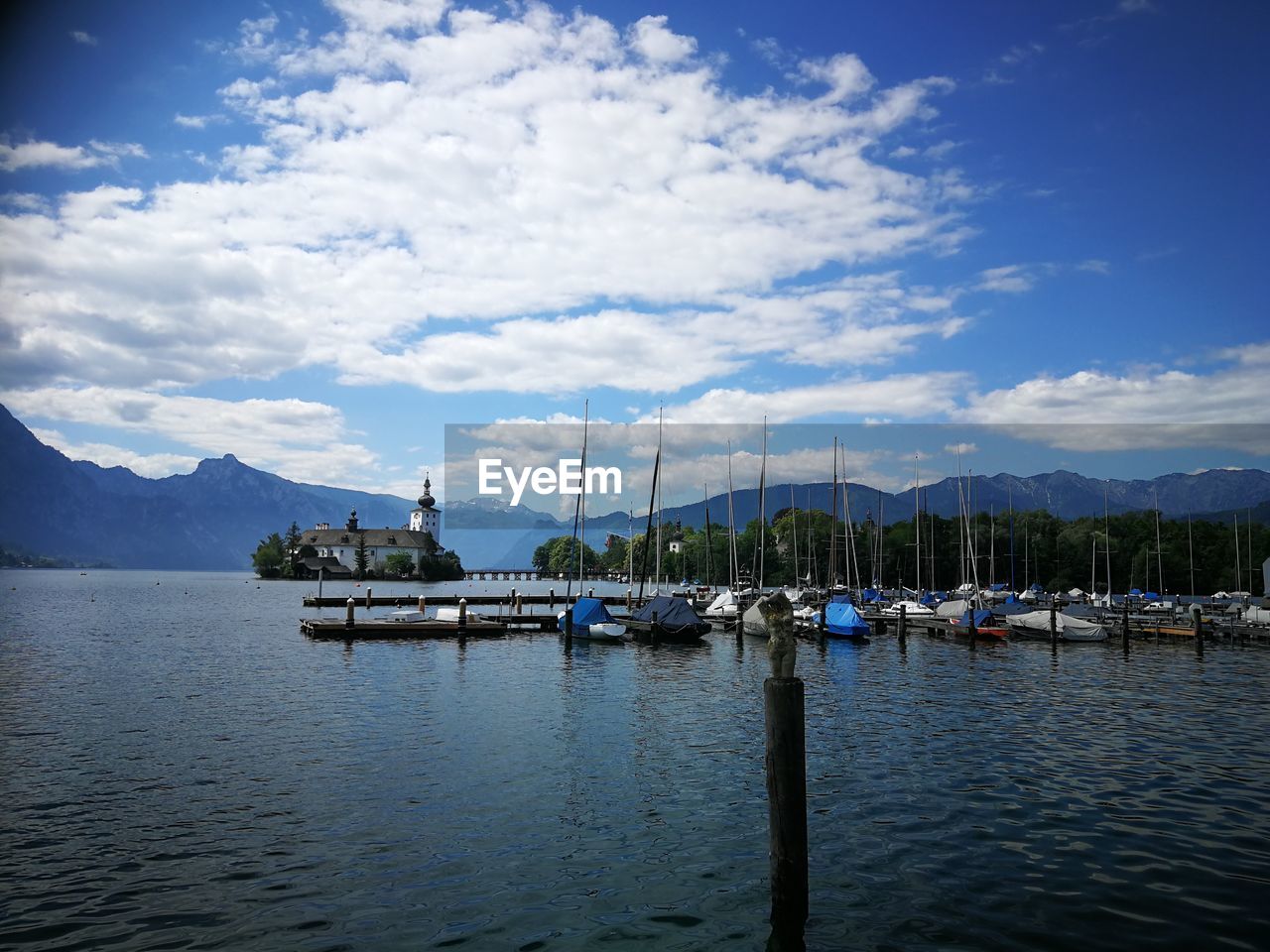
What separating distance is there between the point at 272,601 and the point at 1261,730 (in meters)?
117

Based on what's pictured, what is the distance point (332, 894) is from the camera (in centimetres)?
1348

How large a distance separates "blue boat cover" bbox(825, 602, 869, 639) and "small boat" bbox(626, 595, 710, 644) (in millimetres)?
9343

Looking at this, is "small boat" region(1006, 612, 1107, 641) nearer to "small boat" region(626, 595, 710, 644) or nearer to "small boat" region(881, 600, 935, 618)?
"small boat" region(881, 600, 935, 618)

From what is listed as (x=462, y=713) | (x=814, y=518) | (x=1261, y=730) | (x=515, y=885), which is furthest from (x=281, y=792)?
(x=814, y=518)

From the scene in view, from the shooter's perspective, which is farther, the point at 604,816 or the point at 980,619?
the point at 980,619

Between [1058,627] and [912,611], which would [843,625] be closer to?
[1058,627]

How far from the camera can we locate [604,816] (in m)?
17.8

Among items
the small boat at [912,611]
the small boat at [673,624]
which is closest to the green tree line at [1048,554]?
the small boat at [912,611]

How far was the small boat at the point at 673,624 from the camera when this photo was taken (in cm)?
5869

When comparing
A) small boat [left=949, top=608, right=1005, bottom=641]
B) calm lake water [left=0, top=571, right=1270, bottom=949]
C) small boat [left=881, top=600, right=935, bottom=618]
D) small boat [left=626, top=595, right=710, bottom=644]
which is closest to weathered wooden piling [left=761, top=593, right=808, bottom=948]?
calm lake water [left=0, top=571, right=1270, bottom=949]

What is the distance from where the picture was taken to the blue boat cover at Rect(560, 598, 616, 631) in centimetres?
5869

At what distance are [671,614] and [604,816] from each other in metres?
41.8

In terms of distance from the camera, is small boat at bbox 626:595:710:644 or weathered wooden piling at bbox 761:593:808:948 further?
small boat at bbox 626:595:710:644

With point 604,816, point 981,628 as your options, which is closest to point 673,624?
point 981,628
